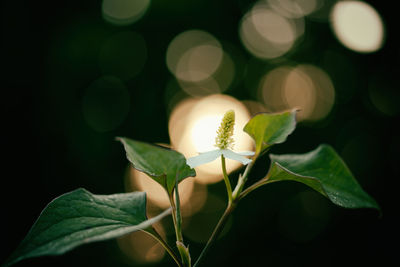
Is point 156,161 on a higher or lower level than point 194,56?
higher

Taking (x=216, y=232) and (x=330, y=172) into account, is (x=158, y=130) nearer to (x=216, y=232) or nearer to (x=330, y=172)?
(x=330, y=172)

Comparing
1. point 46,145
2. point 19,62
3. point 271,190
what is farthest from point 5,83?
point 271,190

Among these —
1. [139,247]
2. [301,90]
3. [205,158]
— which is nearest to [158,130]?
[139,247]

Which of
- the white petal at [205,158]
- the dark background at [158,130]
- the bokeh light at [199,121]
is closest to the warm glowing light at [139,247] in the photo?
the dark background at [158,130]

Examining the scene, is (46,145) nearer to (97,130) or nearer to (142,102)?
(97,130)

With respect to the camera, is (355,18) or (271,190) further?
(355,18)

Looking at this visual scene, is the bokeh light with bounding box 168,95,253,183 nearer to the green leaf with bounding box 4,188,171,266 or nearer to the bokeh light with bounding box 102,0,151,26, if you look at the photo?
the bokeh light with bounding box 102,0,151,26

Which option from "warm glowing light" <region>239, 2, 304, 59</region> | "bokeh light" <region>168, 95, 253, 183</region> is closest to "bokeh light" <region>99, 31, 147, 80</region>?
"bokeh light" <region>168, 95, 253, 183</region>
